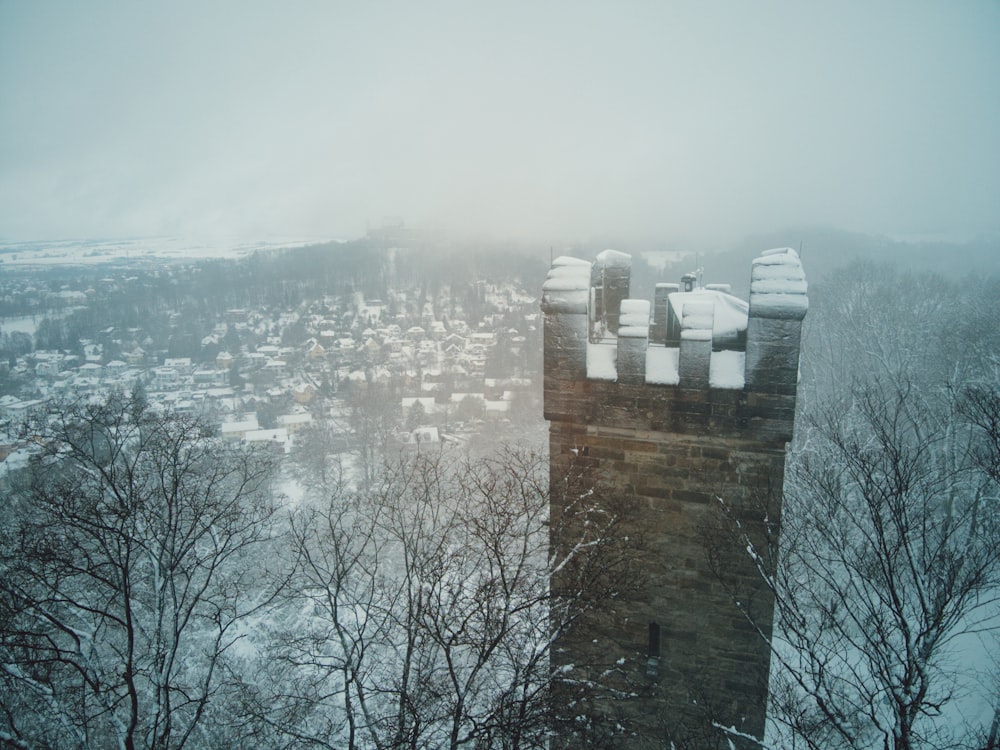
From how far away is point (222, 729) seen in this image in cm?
1359

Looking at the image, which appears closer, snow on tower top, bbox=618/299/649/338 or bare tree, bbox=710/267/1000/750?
bare tree, bbox=710/267/1000/750

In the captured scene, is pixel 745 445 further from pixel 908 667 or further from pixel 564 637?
pixel 564 637

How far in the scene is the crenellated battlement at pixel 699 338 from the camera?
4.30m

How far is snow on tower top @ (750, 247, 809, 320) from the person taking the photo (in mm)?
4234

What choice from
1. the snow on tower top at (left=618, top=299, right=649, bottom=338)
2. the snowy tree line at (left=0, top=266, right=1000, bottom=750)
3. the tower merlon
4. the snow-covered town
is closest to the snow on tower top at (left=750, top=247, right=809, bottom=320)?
the tower merlon

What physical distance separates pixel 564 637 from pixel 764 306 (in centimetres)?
342

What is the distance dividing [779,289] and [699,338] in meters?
0.70

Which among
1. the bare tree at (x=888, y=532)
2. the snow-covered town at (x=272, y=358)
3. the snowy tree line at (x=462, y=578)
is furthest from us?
the snow-covered town at (x=272, y=358)

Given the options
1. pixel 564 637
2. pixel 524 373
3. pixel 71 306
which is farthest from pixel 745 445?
pixel 71 306

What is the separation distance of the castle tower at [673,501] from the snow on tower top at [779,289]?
75mm

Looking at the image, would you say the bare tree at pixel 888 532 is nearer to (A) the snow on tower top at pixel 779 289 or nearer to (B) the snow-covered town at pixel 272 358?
(A) the snow on tower top at pixel 779 289

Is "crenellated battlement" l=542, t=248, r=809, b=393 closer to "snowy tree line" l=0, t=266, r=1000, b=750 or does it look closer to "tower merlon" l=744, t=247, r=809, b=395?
"tower merlon" l=744, t=247, r=809, b=395

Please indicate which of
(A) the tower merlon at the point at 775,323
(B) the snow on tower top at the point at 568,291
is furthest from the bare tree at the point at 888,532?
(B) the snow on tower top at the point at 568,291

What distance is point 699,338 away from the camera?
450 cm
